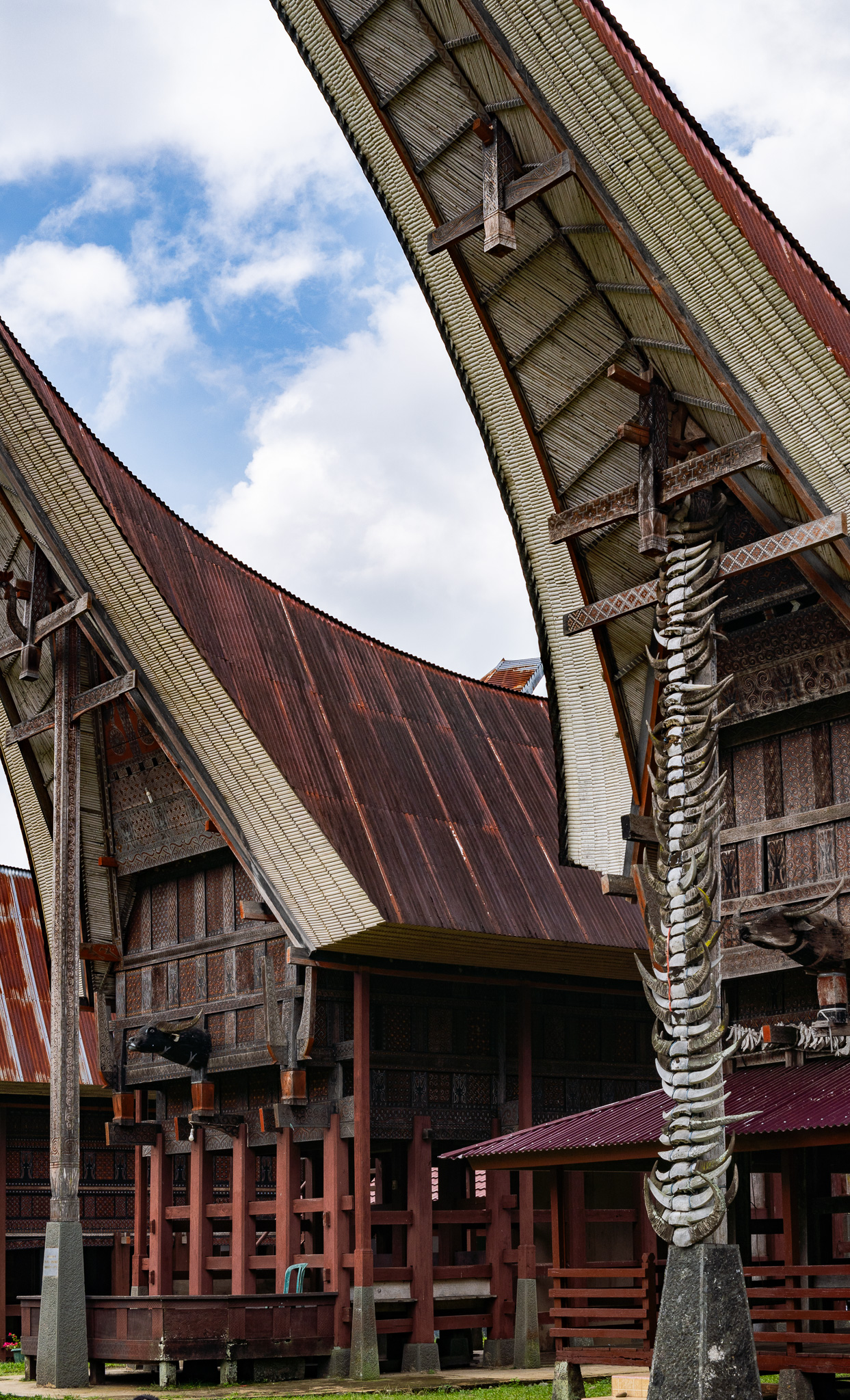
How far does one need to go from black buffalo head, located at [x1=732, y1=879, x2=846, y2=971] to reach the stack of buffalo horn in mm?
1289

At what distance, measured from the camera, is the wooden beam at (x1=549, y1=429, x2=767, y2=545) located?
13.2 meters

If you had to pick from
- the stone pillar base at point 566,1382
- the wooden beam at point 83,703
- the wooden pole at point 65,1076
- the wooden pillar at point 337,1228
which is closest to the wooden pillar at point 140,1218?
the wooden pole at point 65,1076

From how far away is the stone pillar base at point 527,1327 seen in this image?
21.1m

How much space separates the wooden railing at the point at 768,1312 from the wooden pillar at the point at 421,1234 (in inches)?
174

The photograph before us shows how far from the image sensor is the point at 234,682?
20625 millimetres

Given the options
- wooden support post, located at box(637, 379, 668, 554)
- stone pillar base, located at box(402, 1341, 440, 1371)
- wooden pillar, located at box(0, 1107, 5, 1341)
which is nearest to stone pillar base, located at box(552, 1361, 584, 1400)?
stone pillar base, located at box(402, 1341, 440, 1371)

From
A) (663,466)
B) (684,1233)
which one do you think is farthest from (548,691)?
(684,1233)

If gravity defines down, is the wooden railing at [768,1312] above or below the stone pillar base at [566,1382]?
above

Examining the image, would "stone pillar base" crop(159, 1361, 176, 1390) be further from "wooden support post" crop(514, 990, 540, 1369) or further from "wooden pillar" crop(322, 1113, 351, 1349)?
"wooden support post" crop(514, 990, 540, 1369)

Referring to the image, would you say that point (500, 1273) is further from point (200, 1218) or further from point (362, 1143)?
point (200, 1218)

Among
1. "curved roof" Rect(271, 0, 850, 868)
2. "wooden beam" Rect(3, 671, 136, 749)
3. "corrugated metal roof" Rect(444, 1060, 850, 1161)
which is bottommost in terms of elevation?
"corrugated metal roof" Rect(444, 1060, 850, 1161)

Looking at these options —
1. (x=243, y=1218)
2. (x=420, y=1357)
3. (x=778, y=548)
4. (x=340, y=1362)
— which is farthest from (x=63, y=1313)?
(x=778, y=548)

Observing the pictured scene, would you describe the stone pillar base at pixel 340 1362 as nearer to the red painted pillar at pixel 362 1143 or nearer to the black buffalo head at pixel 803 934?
the red painted pillar at pixel 362 1143

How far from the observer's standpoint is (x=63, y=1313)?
19500mm
